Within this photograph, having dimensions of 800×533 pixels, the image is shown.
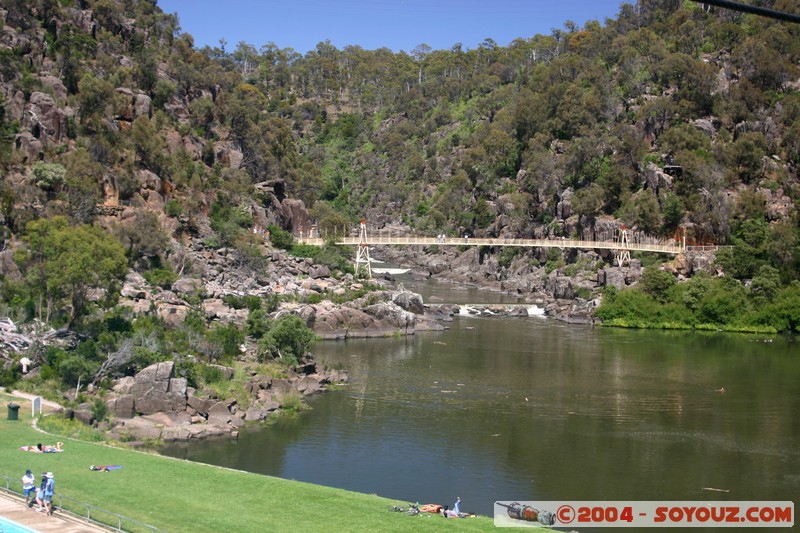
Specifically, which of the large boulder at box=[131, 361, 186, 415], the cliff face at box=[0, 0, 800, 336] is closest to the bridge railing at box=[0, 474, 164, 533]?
the large boulder at box=[131, 361, 186, 415]

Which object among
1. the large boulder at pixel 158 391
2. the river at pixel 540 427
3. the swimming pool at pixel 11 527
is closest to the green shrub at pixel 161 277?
the river at pixel 540 427

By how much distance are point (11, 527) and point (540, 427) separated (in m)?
25.6

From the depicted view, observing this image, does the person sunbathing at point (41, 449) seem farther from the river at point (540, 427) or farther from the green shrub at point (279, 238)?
the green shrub at point (279, 238)

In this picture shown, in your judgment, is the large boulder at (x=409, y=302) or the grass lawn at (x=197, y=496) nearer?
the grass lawn at (x=197, y=496)

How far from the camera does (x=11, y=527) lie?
18.5m

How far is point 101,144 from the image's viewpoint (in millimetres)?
73688

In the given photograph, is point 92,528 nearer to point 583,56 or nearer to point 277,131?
point 277,131

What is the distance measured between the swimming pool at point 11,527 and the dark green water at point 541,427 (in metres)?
13.7

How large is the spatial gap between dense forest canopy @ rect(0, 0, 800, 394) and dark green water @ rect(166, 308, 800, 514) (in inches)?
402

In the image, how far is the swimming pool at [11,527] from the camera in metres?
18.3

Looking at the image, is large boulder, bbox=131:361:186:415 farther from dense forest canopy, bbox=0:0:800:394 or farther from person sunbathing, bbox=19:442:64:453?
person sunbathing, bbox=19:442:64:453

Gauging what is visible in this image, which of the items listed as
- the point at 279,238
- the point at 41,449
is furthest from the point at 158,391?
the point at 279,238

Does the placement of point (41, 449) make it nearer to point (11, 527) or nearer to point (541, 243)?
point (11, 527)

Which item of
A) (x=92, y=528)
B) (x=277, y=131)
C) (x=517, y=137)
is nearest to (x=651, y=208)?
(x=517, y=137)
